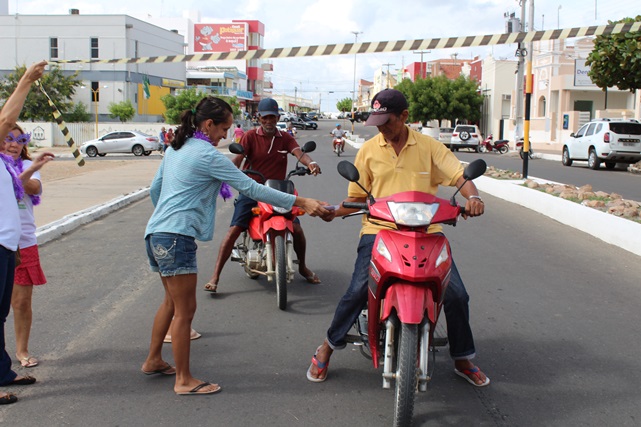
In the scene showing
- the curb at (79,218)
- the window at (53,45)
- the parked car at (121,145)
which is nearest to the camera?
the curb at (79,218)

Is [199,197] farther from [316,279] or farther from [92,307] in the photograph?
[316,279]

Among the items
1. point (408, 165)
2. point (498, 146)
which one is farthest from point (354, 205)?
point (498, 146)

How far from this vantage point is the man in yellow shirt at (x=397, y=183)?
163 inches

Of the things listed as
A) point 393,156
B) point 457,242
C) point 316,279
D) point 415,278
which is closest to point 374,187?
A: point 393,156

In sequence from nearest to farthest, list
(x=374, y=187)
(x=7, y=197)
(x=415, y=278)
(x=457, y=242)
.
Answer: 1. (x=415, y=278)
2. (x=7, y=197)
3. (x=374, y=187)
4. (x=457, y=242)

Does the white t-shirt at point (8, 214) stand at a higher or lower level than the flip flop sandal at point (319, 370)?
higher

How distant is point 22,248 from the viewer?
478 centimetres

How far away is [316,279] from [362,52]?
12.8ft

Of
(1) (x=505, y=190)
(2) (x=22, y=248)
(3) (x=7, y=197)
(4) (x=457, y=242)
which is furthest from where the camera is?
(1) (x=505, y=190)

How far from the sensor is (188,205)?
165 inches

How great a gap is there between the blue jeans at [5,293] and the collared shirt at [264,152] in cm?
307

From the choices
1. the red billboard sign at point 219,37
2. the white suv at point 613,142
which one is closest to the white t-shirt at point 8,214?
the white suv at point 613,142

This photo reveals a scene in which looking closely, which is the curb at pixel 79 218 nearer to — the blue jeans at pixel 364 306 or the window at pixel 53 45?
the blue jeans at pixel 364 306

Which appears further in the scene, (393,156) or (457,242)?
(457,242)
